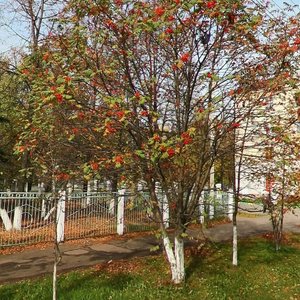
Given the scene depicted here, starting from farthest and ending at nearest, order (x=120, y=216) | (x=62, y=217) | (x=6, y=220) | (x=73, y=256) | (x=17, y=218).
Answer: (x=120, y=216) < (x=6, y=220) < (x=17, y=218) < (x=62, y=217) < (x=73, y=256)

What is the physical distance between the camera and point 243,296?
6363 millimetres

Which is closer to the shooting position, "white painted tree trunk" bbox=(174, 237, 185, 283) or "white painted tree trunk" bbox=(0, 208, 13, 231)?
"white painted tree trunk" bbox=(174, 237, 185, 283)

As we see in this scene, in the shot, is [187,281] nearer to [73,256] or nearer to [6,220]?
[73,256]

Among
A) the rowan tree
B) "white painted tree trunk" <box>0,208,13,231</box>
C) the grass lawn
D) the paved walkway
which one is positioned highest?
the rowan tree

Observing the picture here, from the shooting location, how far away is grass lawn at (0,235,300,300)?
607cm

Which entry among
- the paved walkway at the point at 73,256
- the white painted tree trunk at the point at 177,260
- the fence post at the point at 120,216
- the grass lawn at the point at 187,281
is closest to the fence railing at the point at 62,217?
the fence post at the point at 120,216

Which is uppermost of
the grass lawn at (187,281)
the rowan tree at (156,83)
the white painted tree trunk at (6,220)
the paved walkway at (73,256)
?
the rowan tree at (156,83)

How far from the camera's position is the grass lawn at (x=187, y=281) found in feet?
19.9

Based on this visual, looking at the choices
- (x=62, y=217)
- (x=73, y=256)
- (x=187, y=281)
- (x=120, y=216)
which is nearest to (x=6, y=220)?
(x=62, y=217)

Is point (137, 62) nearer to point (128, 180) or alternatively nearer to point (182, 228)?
point (128, 180)

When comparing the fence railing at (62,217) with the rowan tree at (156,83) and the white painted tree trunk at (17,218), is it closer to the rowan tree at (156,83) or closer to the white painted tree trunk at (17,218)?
the white painted tree trunk at (17,218)

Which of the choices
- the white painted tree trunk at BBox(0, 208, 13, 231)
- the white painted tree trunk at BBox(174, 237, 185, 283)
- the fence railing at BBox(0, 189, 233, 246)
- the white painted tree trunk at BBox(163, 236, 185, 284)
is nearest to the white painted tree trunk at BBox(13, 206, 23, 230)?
the fence railing at BBox(0, 189, 233, 246)

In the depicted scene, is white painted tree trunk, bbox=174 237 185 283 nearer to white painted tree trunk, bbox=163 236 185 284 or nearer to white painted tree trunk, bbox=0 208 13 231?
white painted tree trunk, bbox=163 236 185 284

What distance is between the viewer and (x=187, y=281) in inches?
274
